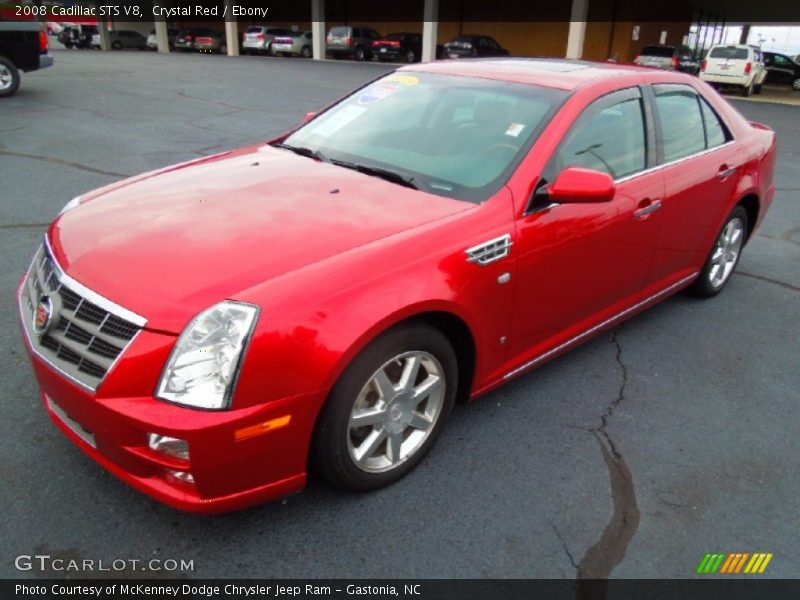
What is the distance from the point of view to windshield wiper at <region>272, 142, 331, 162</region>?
132 inches

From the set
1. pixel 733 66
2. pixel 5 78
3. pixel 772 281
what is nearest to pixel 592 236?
pixel 772 281

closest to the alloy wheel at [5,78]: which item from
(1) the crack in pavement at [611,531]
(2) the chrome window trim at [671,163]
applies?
(2) the chrome window trim at [671,163]

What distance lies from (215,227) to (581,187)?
1535mm

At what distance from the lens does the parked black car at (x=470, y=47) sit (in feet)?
95.3

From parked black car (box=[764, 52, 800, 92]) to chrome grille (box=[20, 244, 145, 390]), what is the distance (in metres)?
34.3

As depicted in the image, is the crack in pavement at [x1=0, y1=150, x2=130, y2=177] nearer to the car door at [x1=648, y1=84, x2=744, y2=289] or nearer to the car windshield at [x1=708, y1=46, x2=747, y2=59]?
the car door at [x1=648, y1=84, x2=744, y2=289]

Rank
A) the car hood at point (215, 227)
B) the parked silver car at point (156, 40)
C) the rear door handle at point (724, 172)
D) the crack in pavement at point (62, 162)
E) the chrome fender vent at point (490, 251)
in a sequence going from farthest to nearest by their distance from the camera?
the parked silver car at point (156, 40), the crack in pavement at point (62, 162), the rear door handle at point (724, 172), the chrome fender vent at point (490, 251), the car hood at point (215, 227)

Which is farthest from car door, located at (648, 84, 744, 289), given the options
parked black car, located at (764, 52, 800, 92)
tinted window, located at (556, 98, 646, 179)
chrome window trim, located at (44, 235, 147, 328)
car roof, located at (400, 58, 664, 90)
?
parked black car, located at (764, 52, 800, 92)

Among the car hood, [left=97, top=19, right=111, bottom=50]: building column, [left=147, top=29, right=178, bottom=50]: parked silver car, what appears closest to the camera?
the car hood

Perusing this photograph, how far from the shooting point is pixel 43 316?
7.64 feet

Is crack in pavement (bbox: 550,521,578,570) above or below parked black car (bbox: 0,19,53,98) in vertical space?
below

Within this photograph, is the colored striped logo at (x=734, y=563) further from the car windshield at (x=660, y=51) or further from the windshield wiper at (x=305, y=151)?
the car windshield at (x=660, y=51)

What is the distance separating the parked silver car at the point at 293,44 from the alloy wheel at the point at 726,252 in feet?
110

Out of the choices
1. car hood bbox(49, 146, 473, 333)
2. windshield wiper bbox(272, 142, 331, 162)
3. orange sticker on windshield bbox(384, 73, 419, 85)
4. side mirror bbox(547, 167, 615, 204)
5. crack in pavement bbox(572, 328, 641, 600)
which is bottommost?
crack in pavement bbox(572, 328, 641, 600)
